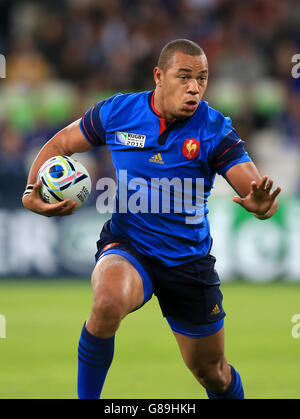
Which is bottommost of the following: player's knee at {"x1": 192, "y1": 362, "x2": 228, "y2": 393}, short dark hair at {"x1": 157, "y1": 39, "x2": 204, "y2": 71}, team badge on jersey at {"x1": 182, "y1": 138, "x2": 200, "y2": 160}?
player's knee at {"x1": 192, "y1": 362, "x2": 228, "y2": 393}

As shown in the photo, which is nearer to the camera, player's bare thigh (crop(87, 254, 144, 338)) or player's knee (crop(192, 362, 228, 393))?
player's bare thigh (crop(87, 254, 144, 338))

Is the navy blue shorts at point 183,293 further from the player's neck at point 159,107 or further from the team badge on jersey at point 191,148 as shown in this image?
the player's neck at point 159,107

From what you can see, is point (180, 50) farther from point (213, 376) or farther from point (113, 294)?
point (213, 376)

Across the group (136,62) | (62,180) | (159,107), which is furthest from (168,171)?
(136,62)

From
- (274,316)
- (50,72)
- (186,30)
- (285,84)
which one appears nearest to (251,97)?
(285,84)

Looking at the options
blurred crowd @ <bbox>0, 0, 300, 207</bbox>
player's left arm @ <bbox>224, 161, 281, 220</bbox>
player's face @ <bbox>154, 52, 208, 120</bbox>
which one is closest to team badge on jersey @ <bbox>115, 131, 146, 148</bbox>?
player's face @ <bbox>154, 52, 208, 120</bbox>

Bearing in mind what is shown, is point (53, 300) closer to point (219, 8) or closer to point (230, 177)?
point (230, 177)

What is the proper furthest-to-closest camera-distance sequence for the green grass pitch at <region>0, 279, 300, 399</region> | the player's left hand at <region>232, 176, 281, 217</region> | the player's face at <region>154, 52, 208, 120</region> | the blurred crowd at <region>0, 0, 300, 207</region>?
the blurred crowd at <region>0, 0, 300, 207</region> → the green grass pitch at <region>0, 279, 300, 399</region> → the player's face at <region>154, 52, 208, 120</region> → the player's left hand at <region>232, 176, 281, 217</region>

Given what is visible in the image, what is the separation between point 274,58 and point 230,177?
10927 millimetres

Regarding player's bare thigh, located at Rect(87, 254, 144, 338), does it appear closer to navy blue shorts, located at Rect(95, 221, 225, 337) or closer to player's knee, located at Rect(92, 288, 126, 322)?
player's knee, located at Rect(92, 288, 126, 322)

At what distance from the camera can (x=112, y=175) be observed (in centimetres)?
1295

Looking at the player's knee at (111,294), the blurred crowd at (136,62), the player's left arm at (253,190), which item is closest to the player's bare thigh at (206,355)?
the player's knee at (111,294)

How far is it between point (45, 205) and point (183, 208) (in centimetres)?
88

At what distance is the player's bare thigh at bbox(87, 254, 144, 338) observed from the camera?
15.4 ft
